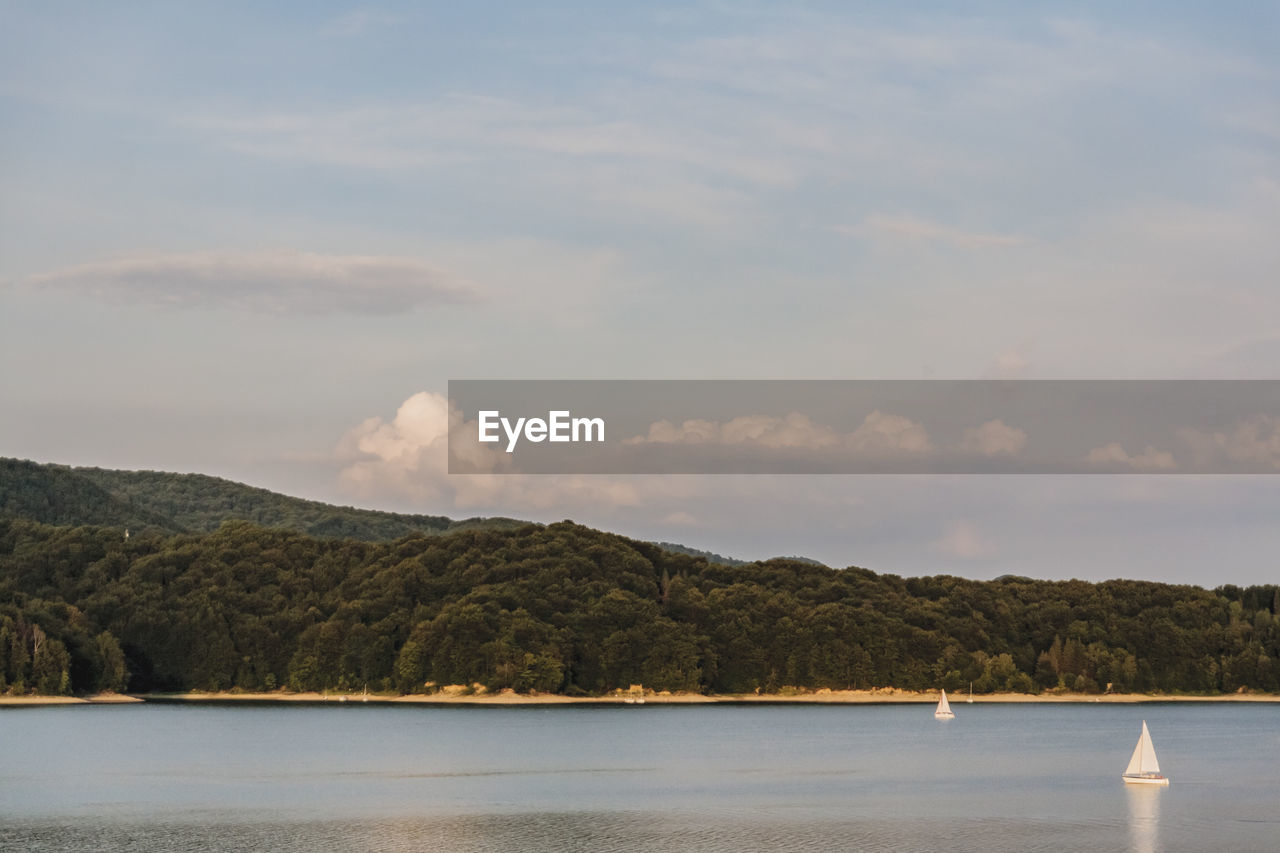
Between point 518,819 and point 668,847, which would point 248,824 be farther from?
point 668,847

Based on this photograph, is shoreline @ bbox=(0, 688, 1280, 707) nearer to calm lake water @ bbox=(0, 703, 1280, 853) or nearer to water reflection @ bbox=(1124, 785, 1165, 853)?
calm lake water @ bbox=(0, 703, 1280, 853)

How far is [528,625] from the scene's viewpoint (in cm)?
17250

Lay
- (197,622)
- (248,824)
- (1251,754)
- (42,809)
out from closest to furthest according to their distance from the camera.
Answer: (248,824) → (42,809) → (1251,754) → (197,622)

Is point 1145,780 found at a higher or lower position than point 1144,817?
higher

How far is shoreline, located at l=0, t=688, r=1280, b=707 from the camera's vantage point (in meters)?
169

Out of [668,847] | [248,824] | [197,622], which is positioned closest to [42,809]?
[248,824]

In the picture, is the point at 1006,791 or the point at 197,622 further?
the point at 197,622

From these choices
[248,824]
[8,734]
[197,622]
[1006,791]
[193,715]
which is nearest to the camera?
[248,824]

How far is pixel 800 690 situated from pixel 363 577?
5395cm

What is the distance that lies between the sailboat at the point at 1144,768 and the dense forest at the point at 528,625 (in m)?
94.5

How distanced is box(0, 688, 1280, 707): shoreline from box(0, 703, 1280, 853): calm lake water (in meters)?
22.1

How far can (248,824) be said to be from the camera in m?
66.9

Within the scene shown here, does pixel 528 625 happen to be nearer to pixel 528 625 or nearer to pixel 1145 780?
pixel 528 625

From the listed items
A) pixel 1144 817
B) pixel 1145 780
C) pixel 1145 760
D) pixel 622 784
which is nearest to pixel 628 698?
pixel 622 784
